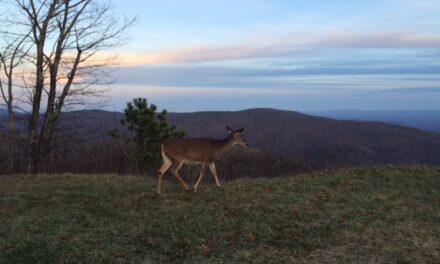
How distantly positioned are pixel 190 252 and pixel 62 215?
2.86m

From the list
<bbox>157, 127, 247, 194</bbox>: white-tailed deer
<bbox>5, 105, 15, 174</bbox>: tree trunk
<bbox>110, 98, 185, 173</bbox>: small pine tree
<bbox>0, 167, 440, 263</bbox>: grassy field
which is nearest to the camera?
<bbox>0, 167, 440, 263</bbox>: grassy field

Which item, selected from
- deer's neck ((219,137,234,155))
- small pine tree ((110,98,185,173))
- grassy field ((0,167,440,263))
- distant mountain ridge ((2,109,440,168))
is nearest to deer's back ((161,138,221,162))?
deer's neck ((219,137,234,155))

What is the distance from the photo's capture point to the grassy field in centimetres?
750

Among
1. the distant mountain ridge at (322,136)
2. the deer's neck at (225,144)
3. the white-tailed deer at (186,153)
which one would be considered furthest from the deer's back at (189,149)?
the distant mountain ridge at (322,136)

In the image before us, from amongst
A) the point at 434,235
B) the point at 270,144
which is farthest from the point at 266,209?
the point at 270,144

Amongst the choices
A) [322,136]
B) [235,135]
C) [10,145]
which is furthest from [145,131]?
[322,136]

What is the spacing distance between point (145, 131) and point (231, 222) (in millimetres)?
16134

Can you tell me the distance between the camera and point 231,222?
28.7 feet

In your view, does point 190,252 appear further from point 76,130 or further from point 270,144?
point 270,144

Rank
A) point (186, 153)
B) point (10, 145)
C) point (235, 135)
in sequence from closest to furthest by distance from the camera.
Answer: point (186, 153) < point (235, 135) < point (10, 145)

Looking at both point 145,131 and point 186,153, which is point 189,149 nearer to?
point 186,153

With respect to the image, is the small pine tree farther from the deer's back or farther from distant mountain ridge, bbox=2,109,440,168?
distant mountain ridge, bbox=2,109,440,168

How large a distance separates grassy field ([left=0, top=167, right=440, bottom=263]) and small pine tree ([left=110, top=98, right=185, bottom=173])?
11798 mm

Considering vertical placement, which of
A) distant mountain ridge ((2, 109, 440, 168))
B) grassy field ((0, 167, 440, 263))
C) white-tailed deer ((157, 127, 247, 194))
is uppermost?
white-tailed deer ((157, 127, 247, 194))
